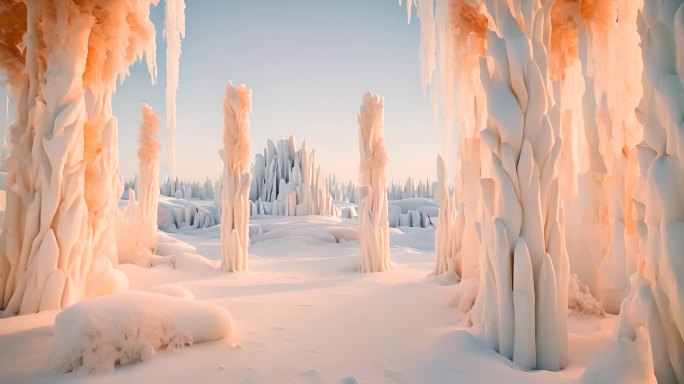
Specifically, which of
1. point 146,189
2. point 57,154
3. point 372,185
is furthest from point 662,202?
point 146,189

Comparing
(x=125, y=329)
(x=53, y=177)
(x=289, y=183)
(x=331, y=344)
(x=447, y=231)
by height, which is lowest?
(x=331, y=344)

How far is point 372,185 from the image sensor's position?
26.1ft

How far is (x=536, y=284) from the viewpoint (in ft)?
8.09

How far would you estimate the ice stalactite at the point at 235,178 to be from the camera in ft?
25.5

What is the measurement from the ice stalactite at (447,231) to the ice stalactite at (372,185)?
5.38 feet

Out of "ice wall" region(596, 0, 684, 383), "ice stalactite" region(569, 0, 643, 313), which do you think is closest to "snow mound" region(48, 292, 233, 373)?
"ice wall" region(596, 0, 684, 383)

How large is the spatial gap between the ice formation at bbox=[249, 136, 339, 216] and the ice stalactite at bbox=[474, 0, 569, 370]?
20.1 m

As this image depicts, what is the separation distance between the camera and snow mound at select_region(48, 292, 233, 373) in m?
2.25

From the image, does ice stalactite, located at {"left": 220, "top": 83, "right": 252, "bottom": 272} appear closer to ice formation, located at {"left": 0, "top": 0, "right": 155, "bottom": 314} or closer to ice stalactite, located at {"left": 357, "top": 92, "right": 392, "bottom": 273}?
ice stalactite, located at {"left": 357, "top": 92, "right": 392, "bottom": 273}

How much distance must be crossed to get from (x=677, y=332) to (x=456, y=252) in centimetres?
402

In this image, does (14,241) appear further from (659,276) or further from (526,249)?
(659,276)

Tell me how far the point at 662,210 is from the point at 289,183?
23237mm

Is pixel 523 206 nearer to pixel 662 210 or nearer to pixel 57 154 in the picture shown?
pixel 662 210

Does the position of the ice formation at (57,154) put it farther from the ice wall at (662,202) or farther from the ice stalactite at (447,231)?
the ice stalactite at (447,231)
